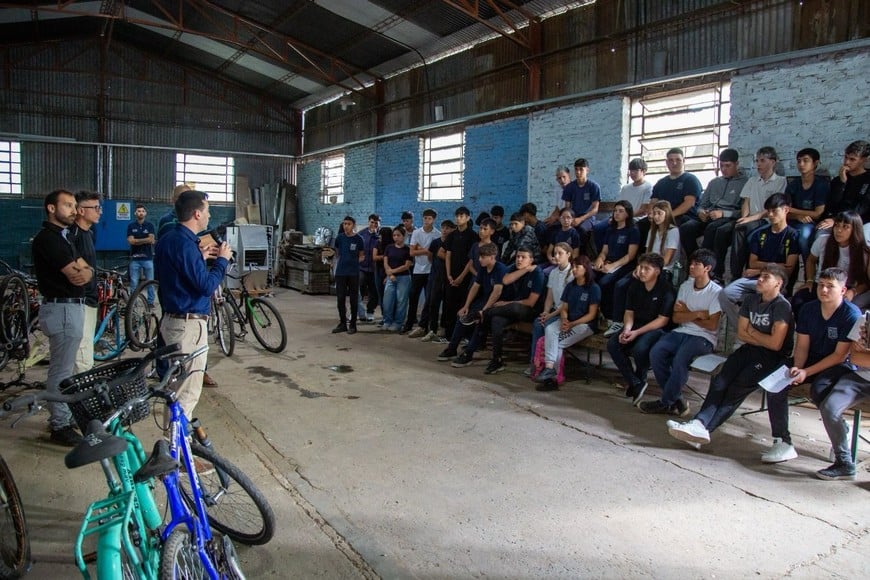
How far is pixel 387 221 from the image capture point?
1364cm

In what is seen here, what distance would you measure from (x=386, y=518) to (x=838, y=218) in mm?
4281

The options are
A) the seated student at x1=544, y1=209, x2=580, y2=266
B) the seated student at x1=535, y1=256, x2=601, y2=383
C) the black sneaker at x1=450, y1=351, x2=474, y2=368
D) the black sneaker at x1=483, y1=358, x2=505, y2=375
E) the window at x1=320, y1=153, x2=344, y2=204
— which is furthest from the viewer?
the window at x1=320, y1=153, x2=344, y2=204

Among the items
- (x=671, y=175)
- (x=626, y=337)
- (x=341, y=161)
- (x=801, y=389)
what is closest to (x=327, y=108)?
(x=341, y=161)

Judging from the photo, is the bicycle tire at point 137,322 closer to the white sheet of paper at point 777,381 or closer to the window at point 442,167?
the white sheet of paper at point 777,381

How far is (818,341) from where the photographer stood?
4.12m

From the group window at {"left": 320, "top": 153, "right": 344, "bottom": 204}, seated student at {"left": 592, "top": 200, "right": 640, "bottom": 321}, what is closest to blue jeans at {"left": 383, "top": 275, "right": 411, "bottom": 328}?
seated student at {"left": 592, "top": 200, "right": 640, "bottom": 321}

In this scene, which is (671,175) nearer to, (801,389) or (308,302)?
(801,389)

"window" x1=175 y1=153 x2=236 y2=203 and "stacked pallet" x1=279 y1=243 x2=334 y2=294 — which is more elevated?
"window" x1=175 y1=153 x2=236 y2=203

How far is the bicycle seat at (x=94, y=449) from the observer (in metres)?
1.82

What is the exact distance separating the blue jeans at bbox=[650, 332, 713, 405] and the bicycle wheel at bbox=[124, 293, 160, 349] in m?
5.12

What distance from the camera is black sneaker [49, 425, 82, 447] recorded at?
164 inches

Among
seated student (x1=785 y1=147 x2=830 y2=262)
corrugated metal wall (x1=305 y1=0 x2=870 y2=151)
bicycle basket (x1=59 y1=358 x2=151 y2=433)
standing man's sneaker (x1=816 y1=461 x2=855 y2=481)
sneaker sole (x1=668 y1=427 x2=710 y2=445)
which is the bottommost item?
standing man's sneaker (x1=816 y1=461 x2=855 y2=481)

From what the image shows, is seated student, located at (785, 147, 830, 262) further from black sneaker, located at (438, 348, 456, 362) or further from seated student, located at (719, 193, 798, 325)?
black sneaker, located at (438, 348, 456, 362)

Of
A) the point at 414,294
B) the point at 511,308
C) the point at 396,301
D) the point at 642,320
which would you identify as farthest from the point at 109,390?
the point at 396,301
